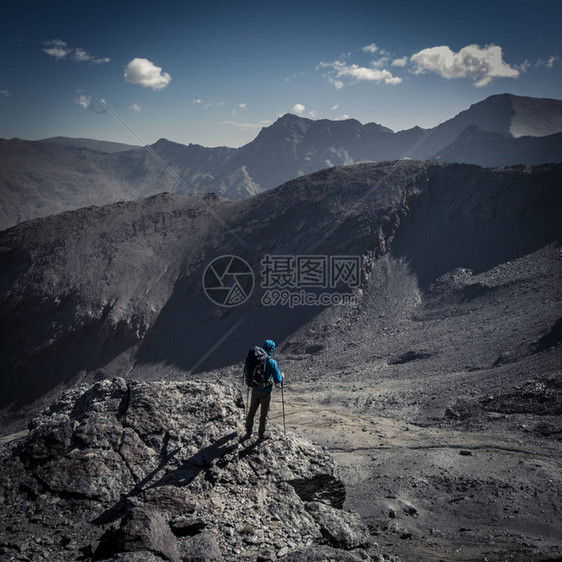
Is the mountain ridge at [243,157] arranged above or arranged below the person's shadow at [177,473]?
above

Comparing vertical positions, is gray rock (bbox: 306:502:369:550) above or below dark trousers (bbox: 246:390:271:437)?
below

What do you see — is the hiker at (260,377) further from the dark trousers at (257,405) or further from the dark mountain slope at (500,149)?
the dark mountain slope at (500,149)

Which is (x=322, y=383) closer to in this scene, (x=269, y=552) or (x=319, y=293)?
(x=319, y=293)

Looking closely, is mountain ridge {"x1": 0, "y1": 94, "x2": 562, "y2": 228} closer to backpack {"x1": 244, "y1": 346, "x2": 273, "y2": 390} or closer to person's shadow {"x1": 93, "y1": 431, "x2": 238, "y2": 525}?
backpack {"x1": 244, "y1": 346, "x2": 273, "y2": 390}

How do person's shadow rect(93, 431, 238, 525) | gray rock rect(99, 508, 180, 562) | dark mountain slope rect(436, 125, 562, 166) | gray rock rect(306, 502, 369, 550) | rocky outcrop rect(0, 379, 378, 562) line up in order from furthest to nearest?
dark mountain slope rect(436, 125, 562, 166) → gray rock rect(306, 502, 369, 550) → person's shadow rect(93, 431, 238, 525) → rocky outcrop rect(0, 379, 378, 562) → gray rock rect(99, 508, 180, 562)

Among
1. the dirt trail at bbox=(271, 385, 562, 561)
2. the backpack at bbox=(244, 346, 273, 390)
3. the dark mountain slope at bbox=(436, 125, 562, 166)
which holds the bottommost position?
the dirt trail at bbox=(271, 385, 562, 561)

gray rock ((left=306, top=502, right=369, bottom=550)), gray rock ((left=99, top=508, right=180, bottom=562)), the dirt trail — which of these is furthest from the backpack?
the dirt trail

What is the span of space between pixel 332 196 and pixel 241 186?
112405 mm

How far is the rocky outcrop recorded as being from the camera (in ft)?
15.1

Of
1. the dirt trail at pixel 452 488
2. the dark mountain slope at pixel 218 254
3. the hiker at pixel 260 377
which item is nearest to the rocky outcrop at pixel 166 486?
the hiker at pixel 260 377

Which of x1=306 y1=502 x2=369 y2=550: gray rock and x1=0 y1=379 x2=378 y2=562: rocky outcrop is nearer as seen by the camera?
x1=0 y1=379 x2=378 y2=562: rocky outcrop

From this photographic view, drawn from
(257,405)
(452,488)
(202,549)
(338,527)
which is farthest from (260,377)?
(452,488)

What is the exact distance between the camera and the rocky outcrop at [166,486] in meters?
4.61

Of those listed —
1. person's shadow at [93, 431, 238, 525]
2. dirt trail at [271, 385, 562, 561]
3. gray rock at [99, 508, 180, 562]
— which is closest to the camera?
gray rock at [99, 508, 180, 562]
